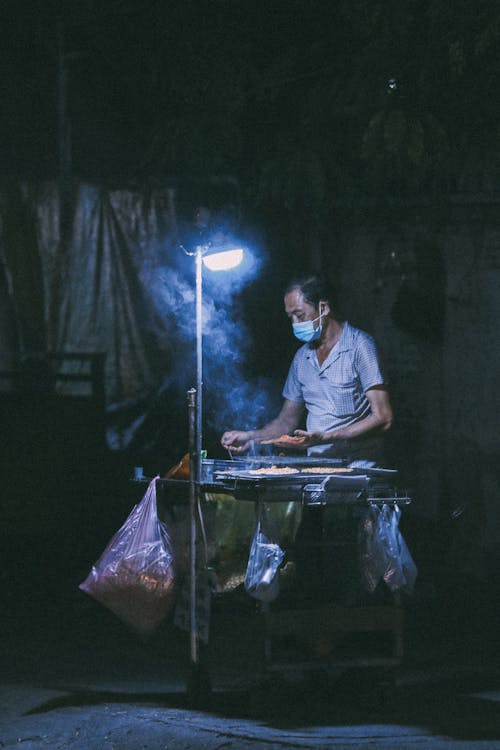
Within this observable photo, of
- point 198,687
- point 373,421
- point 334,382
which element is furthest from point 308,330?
point 198,687

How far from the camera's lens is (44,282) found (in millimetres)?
9086

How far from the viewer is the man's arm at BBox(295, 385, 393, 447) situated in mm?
6766

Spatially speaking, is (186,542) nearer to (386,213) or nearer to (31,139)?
(386,213)

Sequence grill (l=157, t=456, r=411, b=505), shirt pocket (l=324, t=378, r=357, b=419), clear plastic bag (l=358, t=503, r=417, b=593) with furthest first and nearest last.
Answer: shirt pocket (l=324, t=378, r=357, b=419), clear plastic bag (l=358, t=503, r=417, b=593), grill (l=157, t=456, r=411, b=505)

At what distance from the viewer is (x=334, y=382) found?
→ 7.19 meters

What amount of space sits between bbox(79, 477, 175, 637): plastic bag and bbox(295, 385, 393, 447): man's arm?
4.28 feet

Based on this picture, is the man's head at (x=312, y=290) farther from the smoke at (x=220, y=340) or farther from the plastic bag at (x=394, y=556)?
the smoke at (x=220, y=340)

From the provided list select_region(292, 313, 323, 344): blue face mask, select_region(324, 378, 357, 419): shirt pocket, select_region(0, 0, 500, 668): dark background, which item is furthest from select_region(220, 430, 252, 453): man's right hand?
select_region(0, 0, 500, 668): dark background

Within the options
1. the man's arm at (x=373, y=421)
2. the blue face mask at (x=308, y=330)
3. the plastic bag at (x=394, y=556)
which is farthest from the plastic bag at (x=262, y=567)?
the blue face mask at (x=308, y=330)

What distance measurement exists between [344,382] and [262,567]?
72.5 inches

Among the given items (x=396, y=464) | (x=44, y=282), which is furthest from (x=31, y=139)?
(x=396, y=464)

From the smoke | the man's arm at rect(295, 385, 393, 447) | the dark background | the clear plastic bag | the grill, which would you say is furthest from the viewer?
the smoke

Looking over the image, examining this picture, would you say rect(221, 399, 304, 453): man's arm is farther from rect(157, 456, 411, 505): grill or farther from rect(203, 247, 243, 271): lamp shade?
rect(203, 247, 243, 271): lamp shade

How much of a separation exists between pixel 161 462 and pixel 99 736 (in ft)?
13.5
